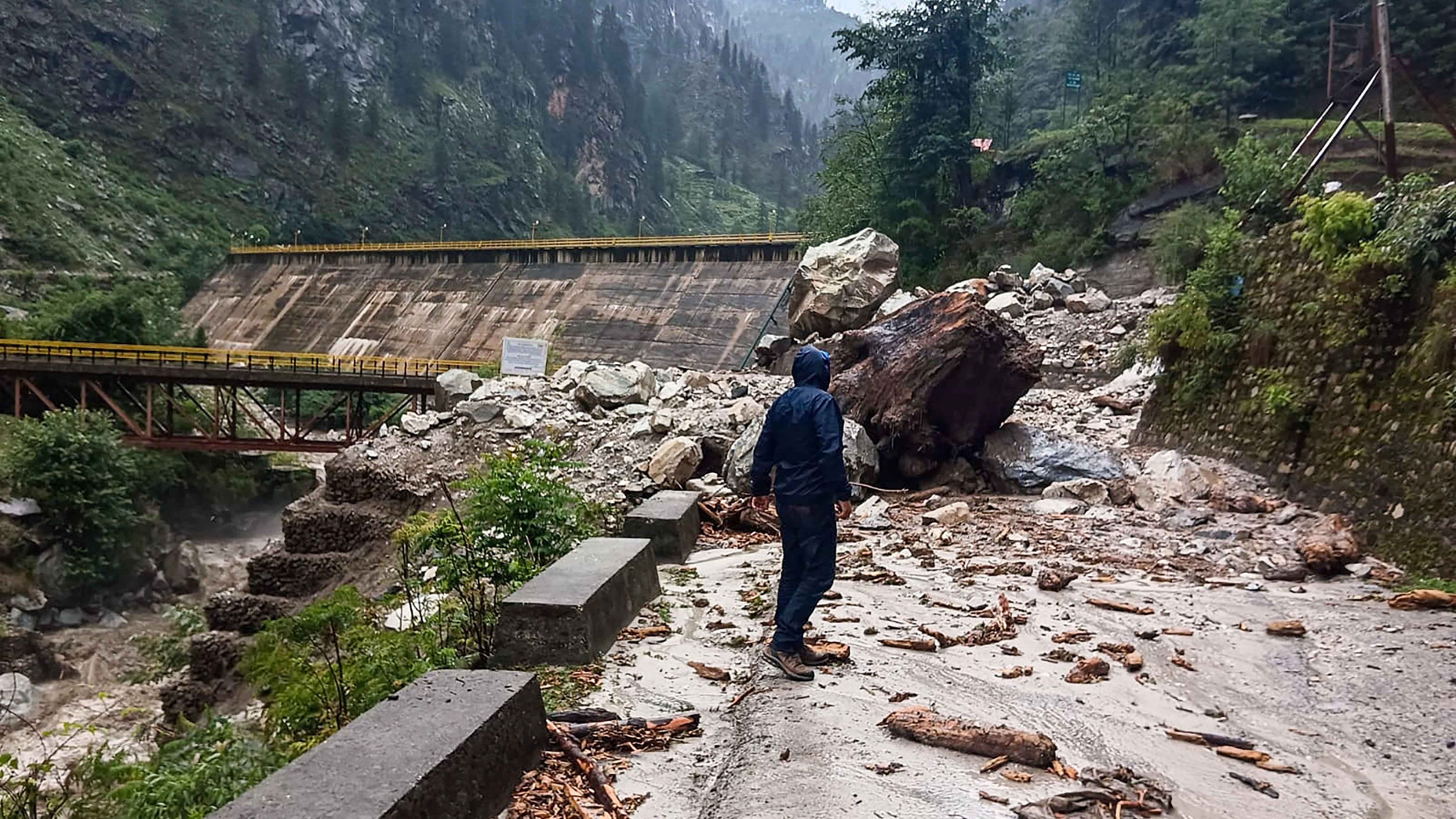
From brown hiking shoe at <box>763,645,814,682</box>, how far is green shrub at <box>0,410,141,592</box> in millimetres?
19976

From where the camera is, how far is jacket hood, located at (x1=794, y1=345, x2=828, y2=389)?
389 cm

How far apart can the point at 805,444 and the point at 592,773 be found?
1.65 meters

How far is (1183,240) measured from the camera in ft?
44.5

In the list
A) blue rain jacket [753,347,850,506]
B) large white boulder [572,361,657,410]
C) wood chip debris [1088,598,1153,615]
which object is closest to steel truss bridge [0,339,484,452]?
large white boulder [572,361,657,410]

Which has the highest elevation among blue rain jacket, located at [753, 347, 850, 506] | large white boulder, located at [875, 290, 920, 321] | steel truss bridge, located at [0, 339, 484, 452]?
large white boulder, located at [875, 290, 920, 321]

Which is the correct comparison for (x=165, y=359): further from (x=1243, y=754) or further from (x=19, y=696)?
(x=1243, y=754)

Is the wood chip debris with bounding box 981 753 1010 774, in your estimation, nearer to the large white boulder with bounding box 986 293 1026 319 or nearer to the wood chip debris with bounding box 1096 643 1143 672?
the wood chip debris with bounding box 1096 643 1143 672

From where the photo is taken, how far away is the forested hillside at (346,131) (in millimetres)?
47062

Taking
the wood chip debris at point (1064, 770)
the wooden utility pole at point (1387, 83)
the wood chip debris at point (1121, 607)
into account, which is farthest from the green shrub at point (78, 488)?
the wooden utility pole at point (1387, 83)

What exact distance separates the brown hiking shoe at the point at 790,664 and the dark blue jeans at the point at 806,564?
0.08 feet

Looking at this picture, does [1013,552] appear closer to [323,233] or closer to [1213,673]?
[1213,673]

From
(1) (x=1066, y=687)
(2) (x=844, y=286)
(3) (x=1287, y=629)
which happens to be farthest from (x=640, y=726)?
(2) (x=844, y=286)

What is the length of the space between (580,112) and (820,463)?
8291cm

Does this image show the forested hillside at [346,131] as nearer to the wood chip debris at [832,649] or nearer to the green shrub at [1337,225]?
the wood chip debris at [832,649]
